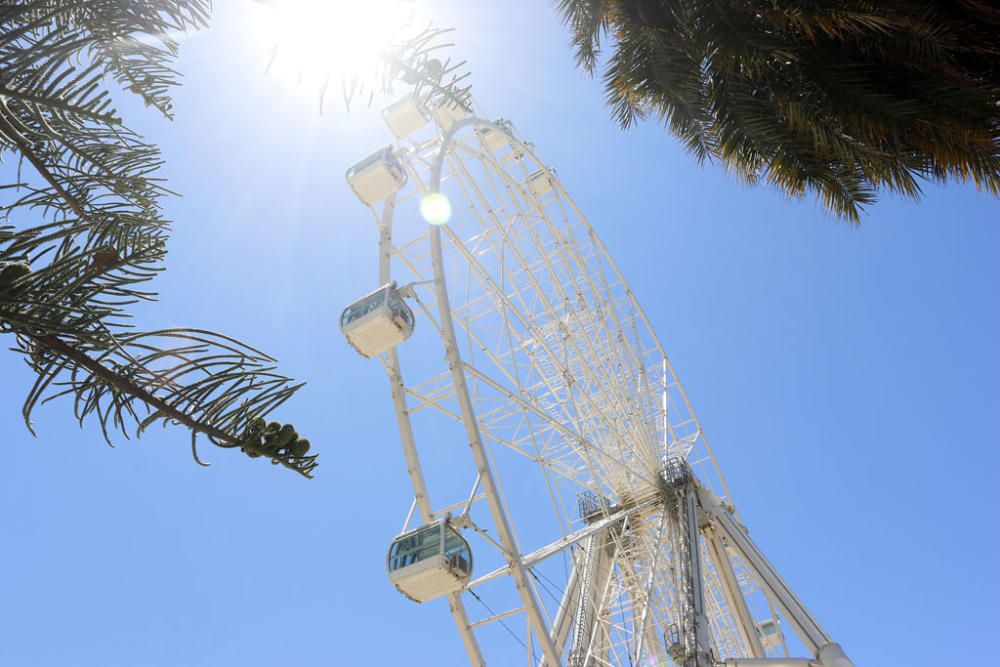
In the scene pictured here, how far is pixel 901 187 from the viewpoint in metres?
6.59

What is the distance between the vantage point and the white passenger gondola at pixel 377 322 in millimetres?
13766

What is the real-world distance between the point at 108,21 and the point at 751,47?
4940mm

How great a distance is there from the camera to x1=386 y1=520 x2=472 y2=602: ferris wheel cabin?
12008 millimetres

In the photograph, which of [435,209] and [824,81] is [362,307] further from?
[824,81]

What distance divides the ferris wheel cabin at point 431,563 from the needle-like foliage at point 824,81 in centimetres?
742

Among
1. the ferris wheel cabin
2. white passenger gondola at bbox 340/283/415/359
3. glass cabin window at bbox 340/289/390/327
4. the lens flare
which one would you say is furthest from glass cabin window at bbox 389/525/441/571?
the lens flare

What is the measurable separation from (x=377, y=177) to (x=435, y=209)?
1379 mm

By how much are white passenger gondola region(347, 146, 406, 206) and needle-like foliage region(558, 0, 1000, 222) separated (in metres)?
9.55

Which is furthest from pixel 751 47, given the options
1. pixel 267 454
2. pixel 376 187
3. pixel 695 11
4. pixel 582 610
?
pixel 582 610

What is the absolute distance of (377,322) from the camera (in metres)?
13.8

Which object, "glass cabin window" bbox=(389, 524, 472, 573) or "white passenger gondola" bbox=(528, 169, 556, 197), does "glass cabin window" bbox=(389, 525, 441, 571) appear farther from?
"white passenger gondola" bbox=(528, 169, 556, 197)

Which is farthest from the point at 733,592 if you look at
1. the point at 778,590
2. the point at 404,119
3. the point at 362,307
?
the point at 404,119

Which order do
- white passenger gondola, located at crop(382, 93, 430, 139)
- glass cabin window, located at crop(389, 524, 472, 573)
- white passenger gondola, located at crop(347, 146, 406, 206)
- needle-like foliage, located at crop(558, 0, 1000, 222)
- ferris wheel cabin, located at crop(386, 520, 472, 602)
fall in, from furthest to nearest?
1. white passenger gondola, located at crop(382, 93, 430, 139)
2. white passenger gondola, located at crop(347, 146, 406, 206)
3. glass cabin window, located at crop(389, 524, 472, 573)
4. ferris wheel cabin, located at crop(386, 520, 472, 602)
5. needle-like foliage, located at crop(558, 0, 1000, 222)

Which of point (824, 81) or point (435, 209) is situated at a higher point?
point (435, 209)
